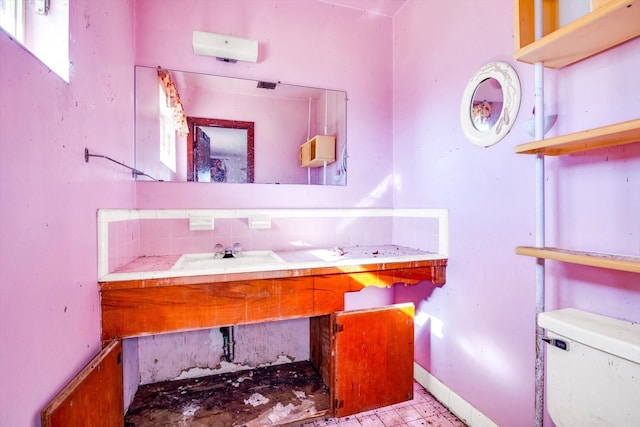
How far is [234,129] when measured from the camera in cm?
210

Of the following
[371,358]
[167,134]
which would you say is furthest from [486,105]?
[167,134]

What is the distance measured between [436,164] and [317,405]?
1.64m

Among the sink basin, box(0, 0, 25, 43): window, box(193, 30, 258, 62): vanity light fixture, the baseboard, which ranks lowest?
the baseboard

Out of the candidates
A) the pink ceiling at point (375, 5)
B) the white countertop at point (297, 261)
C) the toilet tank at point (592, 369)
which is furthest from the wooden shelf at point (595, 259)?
the pink ceiling at point (375, 5)

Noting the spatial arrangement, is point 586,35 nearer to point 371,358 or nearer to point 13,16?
point 371,358

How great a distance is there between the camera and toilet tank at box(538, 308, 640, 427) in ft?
2.97

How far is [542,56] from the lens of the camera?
120cm

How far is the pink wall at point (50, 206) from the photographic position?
81cm

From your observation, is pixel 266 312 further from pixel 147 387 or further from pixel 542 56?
pixel 542 56

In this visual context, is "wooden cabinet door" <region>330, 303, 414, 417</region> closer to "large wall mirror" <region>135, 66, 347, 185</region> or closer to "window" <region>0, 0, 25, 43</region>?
"large wall mirror" <region>135, 66, 347, 185</region>

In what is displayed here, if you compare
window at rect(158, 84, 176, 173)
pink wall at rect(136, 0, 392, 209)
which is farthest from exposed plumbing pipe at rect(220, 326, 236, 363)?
window at rect(158, 84, 176, 173)

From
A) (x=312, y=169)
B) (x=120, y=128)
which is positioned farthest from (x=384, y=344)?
(x=120, y=128)

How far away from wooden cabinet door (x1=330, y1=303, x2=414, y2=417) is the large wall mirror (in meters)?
1.03

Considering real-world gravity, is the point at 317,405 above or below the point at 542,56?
below
